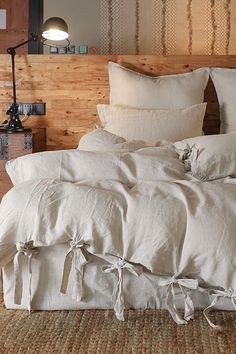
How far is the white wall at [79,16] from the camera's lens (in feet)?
10.9

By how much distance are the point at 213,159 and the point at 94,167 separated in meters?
0.47

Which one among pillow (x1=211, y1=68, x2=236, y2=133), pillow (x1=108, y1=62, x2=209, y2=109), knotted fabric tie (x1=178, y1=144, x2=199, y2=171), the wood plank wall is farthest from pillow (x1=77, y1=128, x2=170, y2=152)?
the wood plank wall

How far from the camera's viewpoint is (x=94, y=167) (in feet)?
5.65

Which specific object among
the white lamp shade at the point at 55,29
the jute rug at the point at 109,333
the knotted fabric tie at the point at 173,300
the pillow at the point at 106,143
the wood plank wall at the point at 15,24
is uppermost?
the wood plank wall at the point at 15,24

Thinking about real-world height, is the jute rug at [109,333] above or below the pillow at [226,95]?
below

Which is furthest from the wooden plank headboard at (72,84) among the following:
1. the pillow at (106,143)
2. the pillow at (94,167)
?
the pillow at (94,167)

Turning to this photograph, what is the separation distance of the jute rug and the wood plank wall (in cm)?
251

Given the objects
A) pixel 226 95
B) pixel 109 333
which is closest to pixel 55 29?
pixel 226 95

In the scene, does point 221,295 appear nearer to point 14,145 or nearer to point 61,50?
point 14,145

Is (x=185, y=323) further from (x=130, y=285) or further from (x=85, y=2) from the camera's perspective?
(x=85, y=2)

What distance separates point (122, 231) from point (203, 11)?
2.35 m

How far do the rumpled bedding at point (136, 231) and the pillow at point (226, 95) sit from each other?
1.46m

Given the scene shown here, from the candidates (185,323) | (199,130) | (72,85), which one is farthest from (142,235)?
(72,85)

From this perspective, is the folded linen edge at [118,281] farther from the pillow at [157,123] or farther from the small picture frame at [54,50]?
the small picture frame at [54,50]
